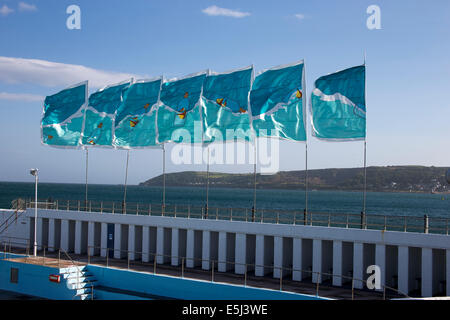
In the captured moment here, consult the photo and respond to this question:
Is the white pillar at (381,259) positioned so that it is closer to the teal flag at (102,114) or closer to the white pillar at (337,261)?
the white pillar at (337,261)

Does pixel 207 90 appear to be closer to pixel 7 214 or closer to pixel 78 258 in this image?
pixel 78 258

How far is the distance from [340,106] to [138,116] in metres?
14.0

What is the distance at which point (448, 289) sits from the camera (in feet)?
79.0

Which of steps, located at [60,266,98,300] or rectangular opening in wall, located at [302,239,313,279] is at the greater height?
rectangular opening in wall, located at [302,239,313,279]

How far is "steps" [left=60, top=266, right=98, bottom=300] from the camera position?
28.3 m

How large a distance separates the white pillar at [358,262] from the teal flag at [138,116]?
Answer: 48.3ft

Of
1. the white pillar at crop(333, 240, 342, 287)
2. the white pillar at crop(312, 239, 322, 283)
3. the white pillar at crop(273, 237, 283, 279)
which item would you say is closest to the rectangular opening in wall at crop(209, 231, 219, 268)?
the white pillar at crop(273, 237, 283, 279)

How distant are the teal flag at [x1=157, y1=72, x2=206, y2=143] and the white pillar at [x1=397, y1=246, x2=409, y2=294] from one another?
13.2m

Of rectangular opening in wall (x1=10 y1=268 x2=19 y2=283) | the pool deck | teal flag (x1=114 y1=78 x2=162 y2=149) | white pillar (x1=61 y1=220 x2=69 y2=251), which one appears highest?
teal flag (x1=114 y1=78 x2=162 y2=149)

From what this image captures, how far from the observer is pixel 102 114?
123 feet

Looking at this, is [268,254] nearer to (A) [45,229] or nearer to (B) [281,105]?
(B) [281,105]

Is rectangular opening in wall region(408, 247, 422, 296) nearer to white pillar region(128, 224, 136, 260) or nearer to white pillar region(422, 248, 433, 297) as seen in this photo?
white pillar region(422, 248, 433, 297)
